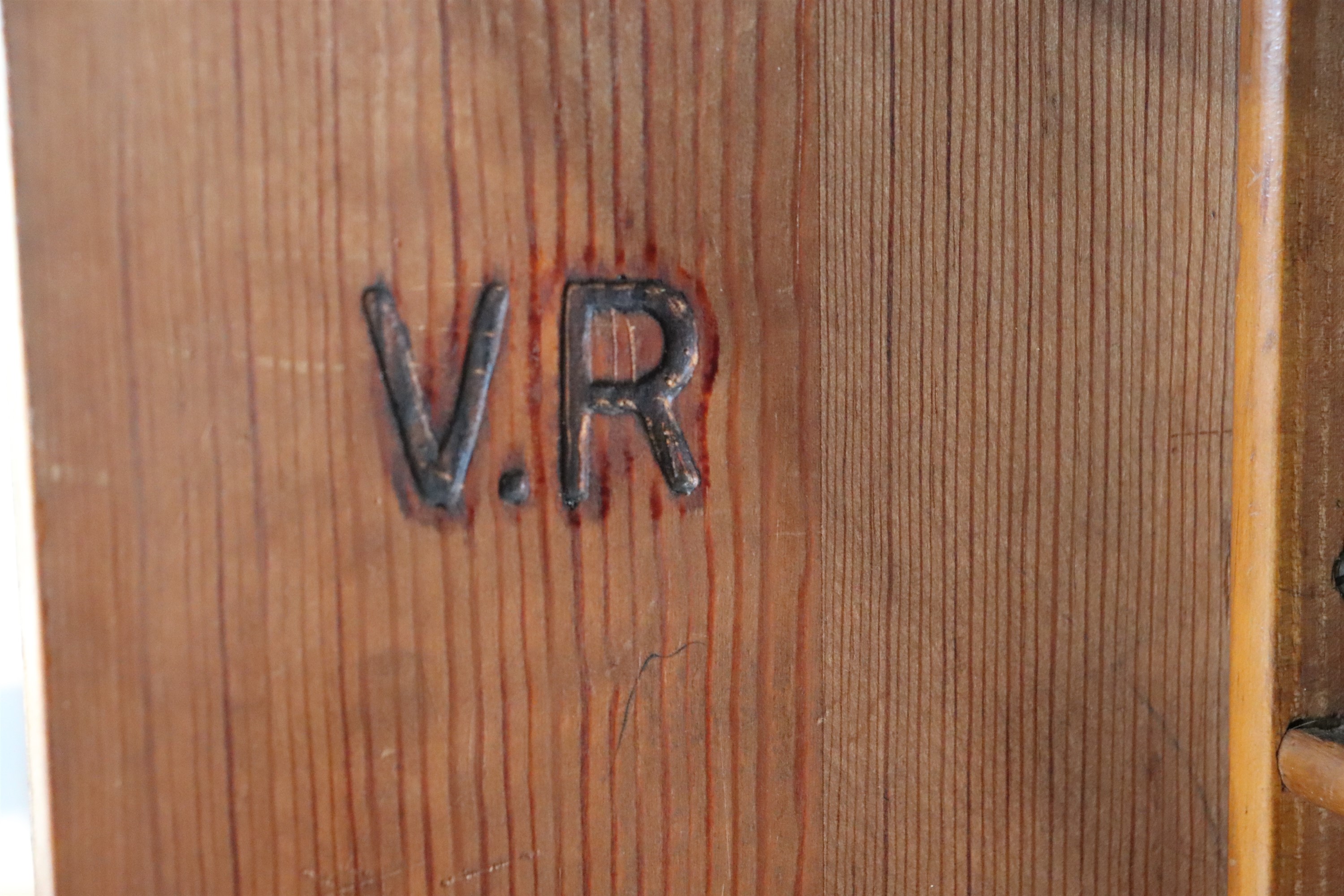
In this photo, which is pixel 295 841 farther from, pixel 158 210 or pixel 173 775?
pixel 158 210

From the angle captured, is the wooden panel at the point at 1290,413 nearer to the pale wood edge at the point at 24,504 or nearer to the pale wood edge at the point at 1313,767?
the pale wood edge at the point at 1313,767

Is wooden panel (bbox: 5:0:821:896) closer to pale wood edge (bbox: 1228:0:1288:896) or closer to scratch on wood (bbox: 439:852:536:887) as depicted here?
scratch on wood (bbox: 439:852:536:887)

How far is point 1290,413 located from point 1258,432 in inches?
0.8

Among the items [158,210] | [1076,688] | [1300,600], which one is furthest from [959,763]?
[158,210]

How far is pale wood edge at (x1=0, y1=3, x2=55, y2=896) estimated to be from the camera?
40cm

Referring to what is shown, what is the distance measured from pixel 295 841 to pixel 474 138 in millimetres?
333

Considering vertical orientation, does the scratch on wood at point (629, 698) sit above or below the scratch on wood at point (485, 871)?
above

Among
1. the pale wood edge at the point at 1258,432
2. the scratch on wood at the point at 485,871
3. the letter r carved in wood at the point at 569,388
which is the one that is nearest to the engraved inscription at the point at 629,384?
the letter r carved in wood at the point at 569,388

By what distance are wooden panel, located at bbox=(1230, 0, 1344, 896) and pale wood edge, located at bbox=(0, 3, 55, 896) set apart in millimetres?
611

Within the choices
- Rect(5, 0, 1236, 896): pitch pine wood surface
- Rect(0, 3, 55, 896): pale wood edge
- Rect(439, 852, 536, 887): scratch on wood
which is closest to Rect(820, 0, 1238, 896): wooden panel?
Rect(5, 0, 1236, 896): pitch pine wood surface

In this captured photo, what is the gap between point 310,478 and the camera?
1.46 ft

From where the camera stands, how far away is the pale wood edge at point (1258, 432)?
543mm

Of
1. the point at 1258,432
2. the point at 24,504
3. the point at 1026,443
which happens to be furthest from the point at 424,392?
the point at 1258,432

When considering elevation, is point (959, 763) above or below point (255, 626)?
below
